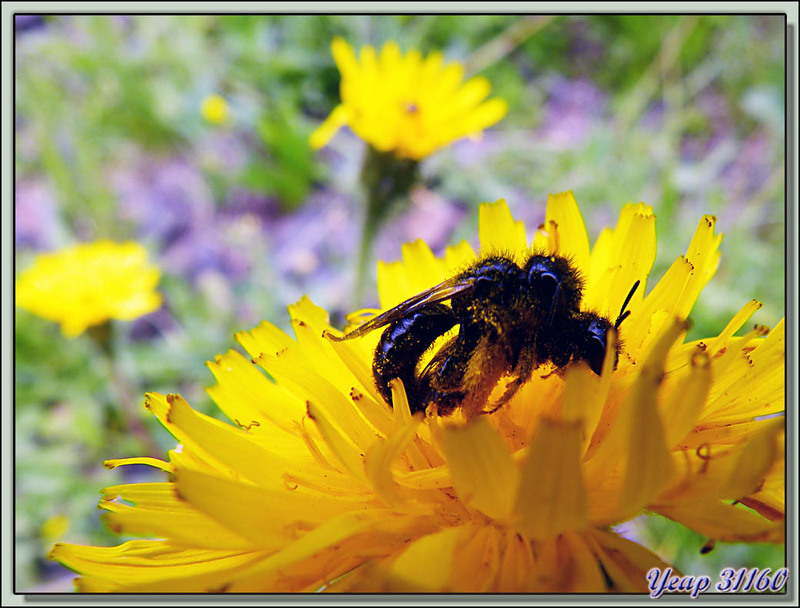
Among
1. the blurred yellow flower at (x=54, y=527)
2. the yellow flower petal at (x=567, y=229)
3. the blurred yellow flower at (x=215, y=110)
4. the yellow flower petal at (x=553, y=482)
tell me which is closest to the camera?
the yellow flower petal at (x=553, y=482)

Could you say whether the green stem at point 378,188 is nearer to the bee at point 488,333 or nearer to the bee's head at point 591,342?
the bee at point 488,333

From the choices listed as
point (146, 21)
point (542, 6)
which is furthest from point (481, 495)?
point (146, 21)

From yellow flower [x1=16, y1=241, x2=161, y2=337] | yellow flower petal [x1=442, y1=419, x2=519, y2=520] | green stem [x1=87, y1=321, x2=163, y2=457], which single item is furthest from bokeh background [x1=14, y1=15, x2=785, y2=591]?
yellow flower petal [x1=442, y1=419, x2=519, y2=520]

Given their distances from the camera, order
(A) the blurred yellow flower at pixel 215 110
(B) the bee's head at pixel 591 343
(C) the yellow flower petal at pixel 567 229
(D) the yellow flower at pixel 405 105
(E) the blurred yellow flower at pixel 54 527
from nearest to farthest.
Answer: (B) the bee's head at pixel 591 343 < (C) the yellow flower petal at pixel 567 229 < (E) the blurred yellow flower at pixel 54 527 < (D) the yellow flower at pixel 405 105 < (A) the blurred yellow flower at pixel 215 110

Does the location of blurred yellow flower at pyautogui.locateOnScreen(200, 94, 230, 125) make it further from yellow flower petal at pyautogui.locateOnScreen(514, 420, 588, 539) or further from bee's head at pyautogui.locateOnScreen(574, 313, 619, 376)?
yellow flower petal at pyautogui.locateOnScreen(514, 420, 588, 539)

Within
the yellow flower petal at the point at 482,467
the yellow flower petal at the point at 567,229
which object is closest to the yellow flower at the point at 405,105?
the yellow flower petal at the point at 567,229

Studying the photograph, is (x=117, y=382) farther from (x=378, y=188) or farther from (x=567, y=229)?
(x=567, y=229)

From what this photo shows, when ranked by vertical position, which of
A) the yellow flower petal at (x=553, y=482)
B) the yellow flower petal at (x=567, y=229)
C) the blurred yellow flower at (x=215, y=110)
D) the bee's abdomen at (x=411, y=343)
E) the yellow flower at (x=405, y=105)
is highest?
the blurred yellow flower at (x=215, y=110)
